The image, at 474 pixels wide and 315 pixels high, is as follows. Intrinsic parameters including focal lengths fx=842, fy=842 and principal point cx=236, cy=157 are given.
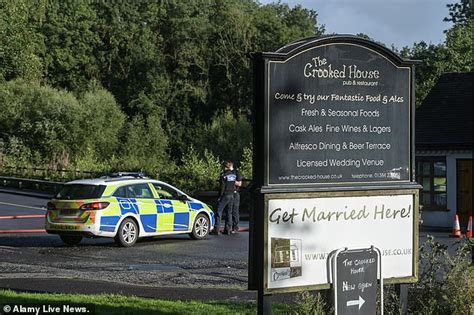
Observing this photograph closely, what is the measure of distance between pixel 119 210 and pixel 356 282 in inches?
427

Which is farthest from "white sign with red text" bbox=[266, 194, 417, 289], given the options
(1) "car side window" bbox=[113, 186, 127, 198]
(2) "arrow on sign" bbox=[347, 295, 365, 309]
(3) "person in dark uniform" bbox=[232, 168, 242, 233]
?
(3) "person in dark uniform" bbox=[232, 168, 242, 233]

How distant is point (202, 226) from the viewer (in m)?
20.1

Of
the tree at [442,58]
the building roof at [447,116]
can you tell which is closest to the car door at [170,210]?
the building roof at [447,116]

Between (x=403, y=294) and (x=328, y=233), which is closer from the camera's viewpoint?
(x=328, y=233)

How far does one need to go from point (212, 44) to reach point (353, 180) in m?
59.3

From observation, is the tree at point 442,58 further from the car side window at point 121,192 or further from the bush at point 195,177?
the car side window at point 121,192

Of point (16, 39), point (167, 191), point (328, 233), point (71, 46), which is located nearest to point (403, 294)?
point (328, 233)

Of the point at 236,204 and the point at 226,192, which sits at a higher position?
the point at 226,192

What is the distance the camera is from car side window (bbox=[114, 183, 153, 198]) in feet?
60.2

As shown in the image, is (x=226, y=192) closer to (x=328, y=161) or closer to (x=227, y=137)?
(x=328, y=161)

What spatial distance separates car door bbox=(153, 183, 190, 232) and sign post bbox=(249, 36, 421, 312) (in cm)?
1106

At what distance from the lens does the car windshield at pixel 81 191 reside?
58.7 feet

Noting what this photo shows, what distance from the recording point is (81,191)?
18.1 meters

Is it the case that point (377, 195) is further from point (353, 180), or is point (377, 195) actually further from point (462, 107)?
point (462, 107)
